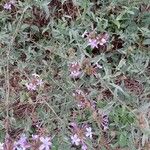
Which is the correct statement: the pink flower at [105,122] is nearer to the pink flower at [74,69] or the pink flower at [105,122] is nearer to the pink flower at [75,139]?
the pink flower at [75,139]

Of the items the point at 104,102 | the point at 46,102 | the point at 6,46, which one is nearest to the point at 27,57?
the point at 6,46

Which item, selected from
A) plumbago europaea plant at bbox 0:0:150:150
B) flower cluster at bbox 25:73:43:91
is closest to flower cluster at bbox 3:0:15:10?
plumbago europaea plant at bbox 0:0:150:150

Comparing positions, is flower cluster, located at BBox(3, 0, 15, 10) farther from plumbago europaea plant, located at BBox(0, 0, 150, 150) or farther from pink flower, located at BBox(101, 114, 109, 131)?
pink flower, located at BBox(101, 114, 109, 131)

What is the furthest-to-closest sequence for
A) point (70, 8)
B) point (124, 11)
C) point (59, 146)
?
1. point (70, 8)
2. point (124, 11)
3. point (59, 146)

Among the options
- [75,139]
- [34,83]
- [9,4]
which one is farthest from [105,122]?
[9,4]

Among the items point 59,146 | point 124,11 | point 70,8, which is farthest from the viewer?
point 70,8

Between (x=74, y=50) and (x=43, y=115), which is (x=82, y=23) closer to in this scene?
(x=74, y=50)
